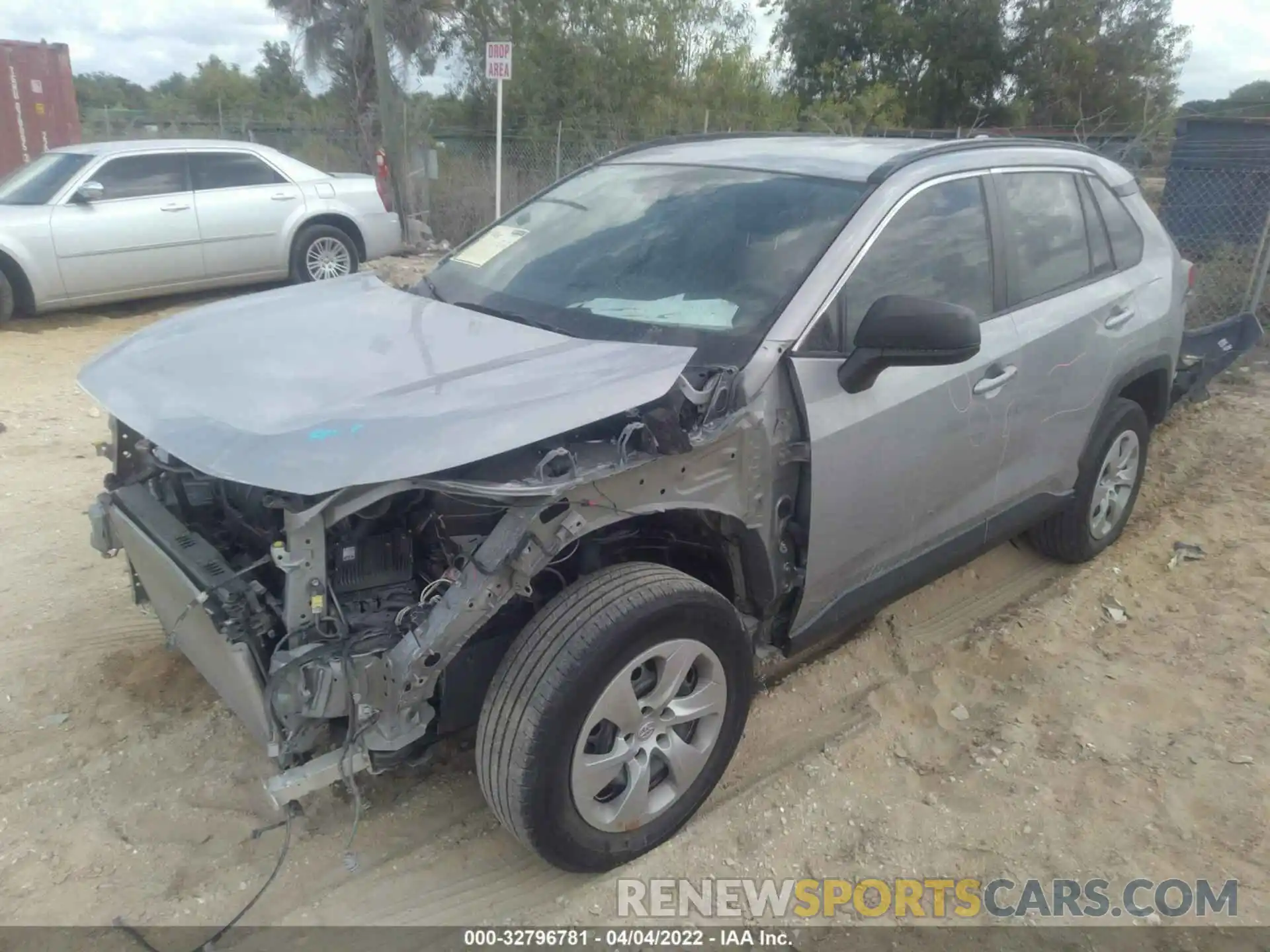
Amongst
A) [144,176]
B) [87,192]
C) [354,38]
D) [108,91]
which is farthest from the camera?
[108,91]

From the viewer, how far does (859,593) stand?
127 inches

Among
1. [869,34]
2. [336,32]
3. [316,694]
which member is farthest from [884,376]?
[869,34]

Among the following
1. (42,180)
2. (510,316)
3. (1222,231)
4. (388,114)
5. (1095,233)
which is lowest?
(1222,231)

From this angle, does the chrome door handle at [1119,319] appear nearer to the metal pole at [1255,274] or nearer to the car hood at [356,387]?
the car hood at [356,387]

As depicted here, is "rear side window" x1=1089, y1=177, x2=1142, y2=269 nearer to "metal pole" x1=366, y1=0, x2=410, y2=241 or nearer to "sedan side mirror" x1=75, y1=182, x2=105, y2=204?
"sedan side mirror" x1=75, y1=182, x2=105, y2=204

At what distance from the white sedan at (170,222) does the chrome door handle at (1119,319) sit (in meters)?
6.93

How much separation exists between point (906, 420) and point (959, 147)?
1.19m

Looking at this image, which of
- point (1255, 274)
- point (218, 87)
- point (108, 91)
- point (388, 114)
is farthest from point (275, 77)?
point (1255, 274)

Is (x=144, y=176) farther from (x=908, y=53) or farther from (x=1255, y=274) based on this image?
(x=908, y=53)

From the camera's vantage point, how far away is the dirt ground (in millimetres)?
2684

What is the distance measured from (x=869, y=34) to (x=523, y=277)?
22961mm

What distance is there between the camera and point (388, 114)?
41.1 ft

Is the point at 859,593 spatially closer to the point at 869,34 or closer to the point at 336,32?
the point at 336,32

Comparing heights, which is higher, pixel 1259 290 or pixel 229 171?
pixel 229 171
